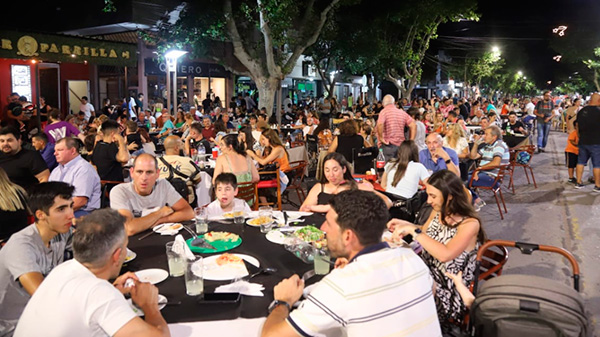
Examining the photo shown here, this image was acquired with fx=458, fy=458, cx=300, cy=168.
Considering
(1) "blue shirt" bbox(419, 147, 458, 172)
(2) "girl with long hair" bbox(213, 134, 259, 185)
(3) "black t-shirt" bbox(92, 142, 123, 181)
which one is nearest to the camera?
(2) "girl with long hair" bbox(213, 134, 259, 185)

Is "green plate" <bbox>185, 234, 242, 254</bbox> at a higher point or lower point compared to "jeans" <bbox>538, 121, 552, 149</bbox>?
lower

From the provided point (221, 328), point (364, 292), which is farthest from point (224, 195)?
point (364, 292)

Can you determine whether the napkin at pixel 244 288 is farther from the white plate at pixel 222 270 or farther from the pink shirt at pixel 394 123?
the pink shirt at pixel 394 123

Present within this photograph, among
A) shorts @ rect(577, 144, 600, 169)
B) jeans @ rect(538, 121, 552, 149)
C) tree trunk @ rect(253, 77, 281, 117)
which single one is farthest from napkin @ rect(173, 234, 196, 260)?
jeans @ rect(538, 121, 552, 149)

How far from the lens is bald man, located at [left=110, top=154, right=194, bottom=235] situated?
4.01 m

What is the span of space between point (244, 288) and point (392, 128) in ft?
23.1

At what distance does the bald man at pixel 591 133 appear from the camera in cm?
975

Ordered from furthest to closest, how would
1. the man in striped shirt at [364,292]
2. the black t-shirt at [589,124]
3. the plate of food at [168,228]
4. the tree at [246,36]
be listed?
1. the tree at [246,36]
2. the black t-shirt at [589,124]
3. the plate of food at [168,228]
4. the man in striped shirt at [364,292]

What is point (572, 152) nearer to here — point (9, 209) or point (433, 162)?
point (433, 162)

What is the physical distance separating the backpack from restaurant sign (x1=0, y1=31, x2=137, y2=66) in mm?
8285

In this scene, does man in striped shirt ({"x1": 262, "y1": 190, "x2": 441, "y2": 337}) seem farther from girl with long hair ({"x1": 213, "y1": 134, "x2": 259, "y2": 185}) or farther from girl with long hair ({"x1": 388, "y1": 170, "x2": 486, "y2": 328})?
girl with long hair ({"x1": 213, "y1": 134, "x2": 259, "y2": 185})

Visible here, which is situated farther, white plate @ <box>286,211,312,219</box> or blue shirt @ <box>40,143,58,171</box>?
blue shirt @ <box>40,143,58,171</box>

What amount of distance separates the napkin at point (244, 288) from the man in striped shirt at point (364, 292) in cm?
41

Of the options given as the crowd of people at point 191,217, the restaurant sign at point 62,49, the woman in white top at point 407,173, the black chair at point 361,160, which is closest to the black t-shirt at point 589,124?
the black chair at point 361,160
